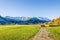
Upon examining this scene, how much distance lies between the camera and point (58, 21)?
650 feet

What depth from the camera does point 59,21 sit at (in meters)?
196

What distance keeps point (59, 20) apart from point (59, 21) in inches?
116

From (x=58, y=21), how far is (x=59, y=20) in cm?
195

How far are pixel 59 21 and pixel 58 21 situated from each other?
230 cm

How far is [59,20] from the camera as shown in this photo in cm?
19850
